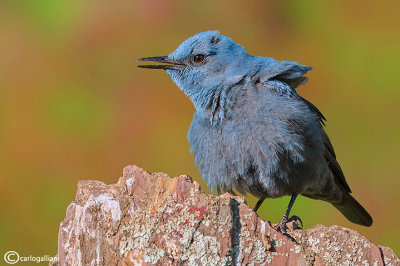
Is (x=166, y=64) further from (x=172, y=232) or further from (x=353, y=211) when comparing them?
(x=353, y=211)

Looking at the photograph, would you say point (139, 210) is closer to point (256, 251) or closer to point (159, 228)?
point (159, 228)

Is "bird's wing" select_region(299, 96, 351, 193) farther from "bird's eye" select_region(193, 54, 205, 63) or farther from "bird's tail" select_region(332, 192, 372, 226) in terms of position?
"bird's eye" select_region(193, 54, 205, 63)

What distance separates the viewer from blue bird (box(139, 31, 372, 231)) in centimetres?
506

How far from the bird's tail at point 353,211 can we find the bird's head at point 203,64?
212cm

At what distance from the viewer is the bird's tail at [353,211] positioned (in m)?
6.59

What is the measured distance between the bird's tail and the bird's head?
2.12 m

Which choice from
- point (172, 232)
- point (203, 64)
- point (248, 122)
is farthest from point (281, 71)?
point (172, 232)

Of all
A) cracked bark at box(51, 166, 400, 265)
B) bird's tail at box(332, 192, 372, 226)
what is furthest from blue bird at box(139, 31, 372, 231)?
cracked bark at box(51, 166, 400, 265)

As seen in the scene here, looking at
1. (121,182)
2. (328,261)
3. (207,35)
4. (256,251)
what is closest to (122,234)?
(121,182)

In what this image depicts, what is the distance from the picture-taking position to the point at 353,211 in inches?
263

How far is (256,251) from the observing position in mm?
3762

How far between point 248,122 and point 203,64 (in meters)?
0.87

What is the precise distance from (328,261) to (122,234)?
4.60ft

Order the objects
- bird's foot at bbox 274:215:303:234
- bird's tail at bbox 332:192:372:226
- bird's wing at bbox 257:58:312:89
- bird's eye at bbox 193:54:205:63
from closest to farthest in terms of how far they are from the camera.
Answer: bird's foot at bbox 274:215:303:234 → bird's wing at bbox 257:58:312:89 → bird's eye at bbox 193:54:205:63 → bird's tail at bbox 332:192:372:226
